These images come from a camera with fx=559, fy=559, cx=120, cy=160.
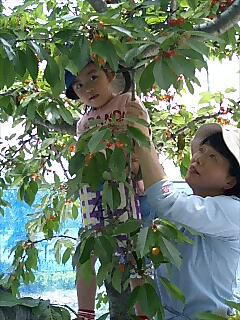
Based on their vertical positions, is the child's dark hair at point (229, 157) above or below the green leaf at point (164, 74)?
below

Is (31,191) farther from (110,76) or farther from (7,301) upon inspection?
(7,301)

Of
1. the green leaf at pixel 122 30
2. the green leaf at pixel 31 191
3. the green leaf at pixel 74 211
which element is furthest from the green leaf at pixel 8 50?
the green leaf at pixel 74 211

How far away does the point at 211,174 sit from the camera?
943 mm

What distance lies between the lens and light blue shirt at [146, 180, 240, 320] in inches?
32.3

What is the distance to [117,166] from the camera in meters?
0.70

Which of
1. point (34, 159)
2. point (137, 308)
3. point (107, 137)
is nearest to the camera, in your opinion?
point (107, 137)

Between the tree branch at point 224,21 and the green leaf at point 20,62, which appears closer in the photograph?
the green leaf at point 20,62

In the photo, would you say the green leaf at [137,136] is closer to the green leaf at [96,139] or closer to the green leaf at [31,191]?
the green leaf at [96,139]

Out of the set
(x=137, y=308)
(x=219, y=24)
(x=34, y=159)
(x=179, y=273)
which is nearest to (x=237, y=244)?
(x=179, y=273)

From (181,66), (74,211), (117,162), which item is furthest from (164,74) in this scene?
(74,211)

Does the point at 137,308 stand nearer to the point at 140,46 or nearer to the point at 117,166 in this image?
the point at 117,166

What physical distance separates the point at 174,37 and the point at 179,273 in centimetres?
40

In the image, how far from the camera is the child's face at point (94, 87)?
3.27 ft

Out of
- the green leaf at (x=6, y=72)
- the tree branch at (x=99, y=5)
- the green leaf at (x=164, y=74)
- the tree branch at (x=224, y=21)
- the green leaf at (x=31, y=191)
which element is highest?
the tree branch at (x=99, y=5)
